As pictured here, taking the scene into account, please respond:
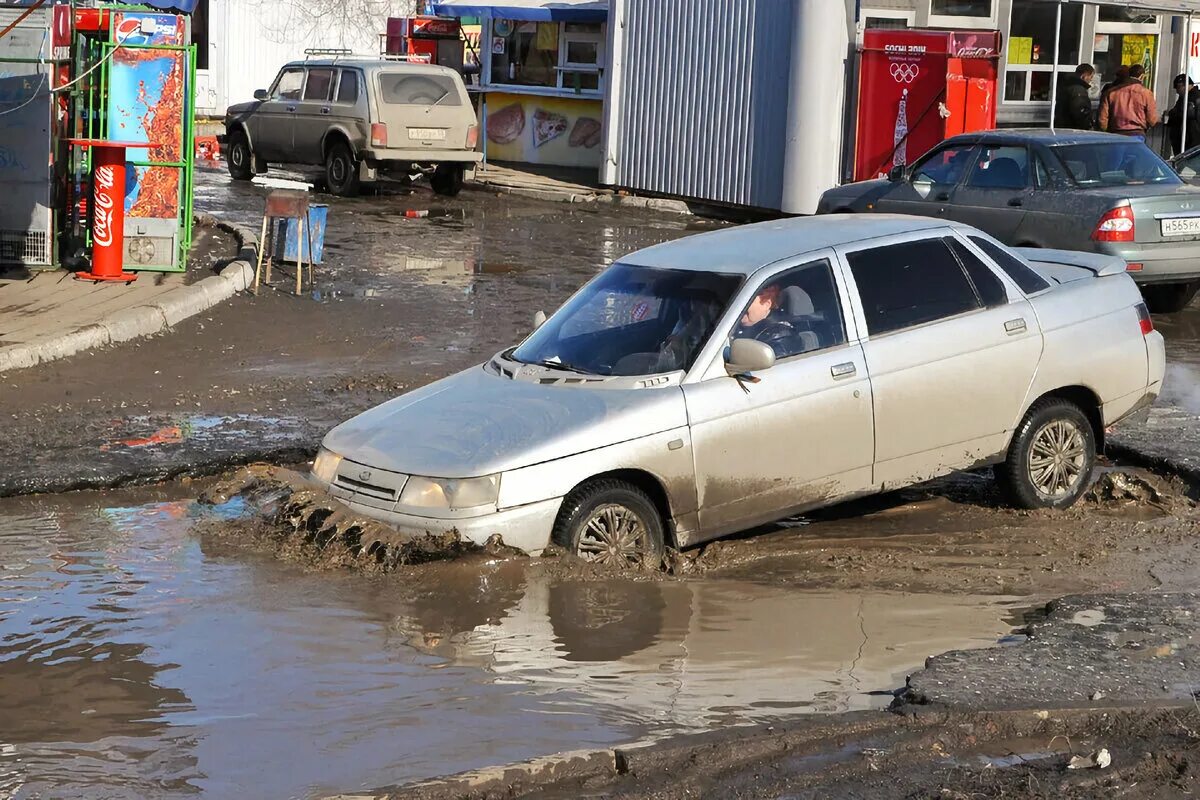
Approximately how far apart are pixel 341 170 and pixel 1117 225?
13494 mm

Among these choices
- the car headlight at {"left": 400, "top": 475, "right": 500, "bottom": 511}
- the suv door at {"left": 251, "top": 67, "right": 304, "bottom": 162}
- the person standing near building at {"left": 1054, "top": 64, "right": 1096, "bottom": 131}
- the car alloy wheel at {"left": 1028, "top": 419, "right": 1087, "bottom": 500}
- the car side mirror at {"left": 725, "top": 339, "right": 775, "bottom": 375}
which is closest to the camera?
the car headlight at {"left": 400, "top": 475, "right": 500, "bottom": 511}

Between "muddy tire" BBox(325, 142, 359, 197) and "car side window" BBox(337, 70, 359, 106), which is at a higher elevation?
"car side window" BBox(337, 70, 359, 106)

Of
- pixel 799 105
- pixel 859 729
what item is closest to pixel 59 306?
pixel 859 729

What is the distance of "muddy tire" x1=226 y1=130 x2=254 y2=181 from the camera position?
25.4 meters

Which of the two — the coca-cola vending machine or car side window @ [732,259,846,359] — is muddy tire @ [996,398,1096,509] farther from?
the coca-cola vending machine

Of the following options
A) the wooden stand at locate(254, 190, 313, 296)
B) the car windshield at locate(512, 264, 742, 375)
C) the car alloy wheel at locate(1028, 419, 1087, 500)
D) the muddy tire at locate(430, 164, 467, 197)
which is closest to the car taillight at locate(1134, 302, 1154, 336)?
the car alloy wheel at locate(1028, 419, 1087, 500)

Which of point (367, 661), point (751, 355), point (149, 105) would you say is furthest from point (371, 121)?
point (367, 661)

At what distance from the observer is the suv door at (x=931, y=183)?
15.2 m

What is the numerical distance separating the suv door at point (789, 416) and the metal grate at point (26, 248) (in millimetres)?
9546

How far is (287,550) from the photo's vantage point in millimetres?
6961

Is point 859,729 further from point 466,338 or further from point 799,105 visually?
point 799,105

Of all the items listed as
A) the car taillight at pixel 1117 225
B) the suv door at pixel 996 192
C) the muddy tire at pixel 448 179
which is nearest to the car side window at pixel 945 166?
the suv door at pixel 996 192

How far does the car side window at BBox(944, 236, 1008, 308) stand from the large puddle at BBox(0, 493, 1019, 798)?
6.16 feet

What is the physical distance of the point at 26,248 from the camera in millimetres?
14656
